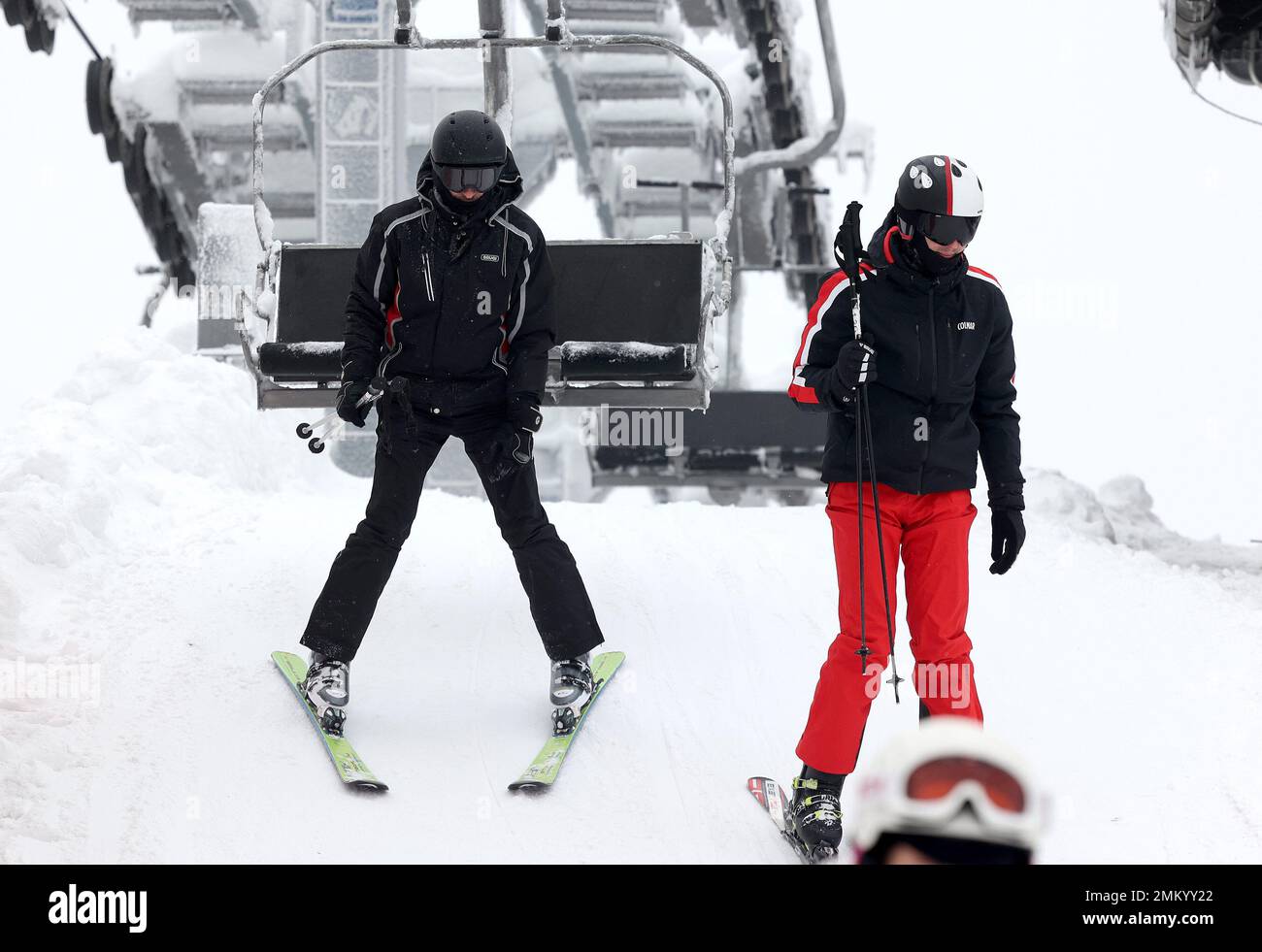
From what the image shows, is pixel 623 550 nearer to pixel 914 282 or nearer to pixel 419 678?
pixel 419 678

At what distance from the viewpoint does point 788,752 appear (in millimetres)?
5043

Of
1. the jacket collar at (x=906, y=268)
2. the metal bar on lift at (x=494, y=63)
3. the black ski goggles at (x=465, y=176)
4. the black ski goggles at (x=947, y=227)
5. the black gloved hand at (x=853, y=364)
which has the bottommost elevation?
the black gloved hand at (x=853, y=364)

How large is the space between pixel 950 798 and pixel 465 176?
3.81m

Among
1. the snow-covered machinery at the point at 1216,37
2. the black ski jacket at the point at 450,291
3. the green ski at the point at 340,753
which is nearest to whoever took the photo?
the green ski at the point at 340,753

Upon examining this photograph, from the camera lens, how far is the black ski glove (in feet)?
15.8

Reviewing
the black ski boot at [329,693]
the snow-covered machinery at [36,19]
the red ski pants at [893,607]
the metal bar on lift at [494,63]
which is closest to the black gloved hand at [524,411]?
the black ski boot at [329,693]

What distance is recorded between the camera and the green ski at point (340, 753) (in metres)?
4.46

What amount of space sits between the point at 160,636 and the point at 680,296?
2.54 m

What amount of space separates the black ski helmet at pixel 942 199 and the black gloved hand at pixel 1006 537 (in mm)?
765

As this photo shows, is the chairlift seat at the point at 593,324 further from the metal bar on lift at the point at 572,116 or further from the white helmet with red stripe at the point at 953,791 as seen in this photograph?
the metal bar on lift at the point at 572,116

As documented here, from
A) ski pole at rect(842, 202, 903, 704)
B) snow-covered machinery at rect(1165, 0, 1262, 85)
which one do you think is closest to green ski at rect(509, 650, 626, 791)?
ski pole at rect(842, 202, 903, 704)

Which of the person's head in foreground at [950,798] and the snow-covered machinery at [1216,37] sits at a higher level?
the snow-covered machinery at [1216,37]

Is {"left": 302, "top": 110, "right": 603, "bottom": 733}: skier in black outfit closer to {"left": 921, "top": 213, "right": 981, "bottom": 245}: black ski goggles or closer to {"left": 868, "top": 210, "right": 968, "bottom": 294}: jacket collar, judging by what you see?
{"left": 868, "top": 210, "right": 968, "bottom": 294}: jacket collar

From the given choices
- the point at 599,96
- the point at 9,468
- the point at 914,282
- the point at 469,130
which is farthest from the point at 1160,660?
the point at 599,96
